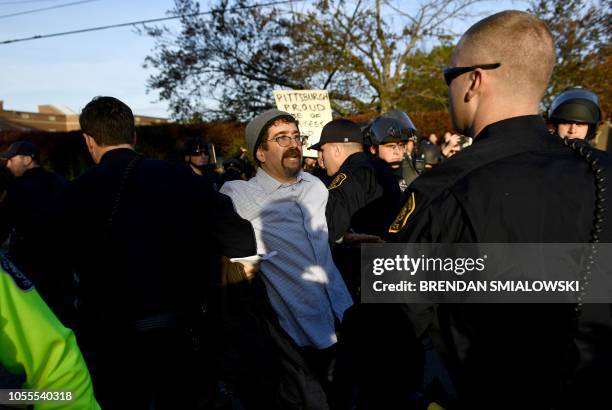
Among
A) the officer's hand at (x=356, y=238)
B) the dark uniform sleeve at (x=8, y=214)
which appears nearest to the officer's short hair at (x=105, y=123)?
the officer's hand at (x=356, y=238)

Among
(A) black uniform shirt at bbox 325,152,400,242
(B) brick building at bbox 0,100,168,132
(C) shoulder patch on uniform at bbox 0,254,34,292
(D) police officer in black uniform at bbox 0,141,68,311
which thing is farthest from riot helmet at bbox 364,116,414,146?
(B) brick building at bbox 0,100,168,132

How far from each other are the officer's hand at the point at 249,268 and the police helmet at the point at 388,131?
224 cm

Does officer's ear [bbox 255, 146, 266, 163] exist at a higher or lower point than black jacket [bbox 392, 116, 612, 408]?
higher

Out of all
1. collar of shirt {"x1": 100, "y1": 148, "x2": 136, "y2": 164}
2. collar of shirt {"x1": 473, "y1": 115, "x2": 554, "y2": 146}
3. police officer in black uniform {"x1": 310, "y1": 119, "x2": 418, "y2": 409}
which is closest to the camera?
collar of shirt {"x1": 473, "y1": 115, "x2": 554, "y2": 146}

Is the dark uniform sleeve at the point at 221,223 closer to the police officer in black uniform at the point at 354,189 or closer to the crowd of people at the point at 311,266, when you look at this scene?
the crowd of people at the point at 311,266

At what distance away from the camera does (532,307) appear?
146cm

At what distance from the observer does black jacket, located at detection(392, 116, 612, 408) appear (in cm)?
143

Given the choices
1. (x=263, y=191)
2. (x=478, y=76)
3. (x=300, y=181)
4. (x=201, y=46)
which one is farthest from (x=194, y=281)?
(x=201, y=46)

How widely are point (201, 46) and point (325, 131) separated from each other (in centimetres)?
1690

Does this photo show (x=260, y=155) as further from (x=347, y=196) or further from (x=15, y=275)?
(x=15, y=275)

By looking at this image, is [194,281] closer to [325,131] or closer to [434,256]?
[434,256]

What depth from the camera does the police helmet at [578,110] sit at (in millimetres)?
4086

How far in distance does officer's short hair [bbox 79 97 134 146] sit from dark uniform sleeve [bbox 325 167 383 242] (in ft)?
4.76

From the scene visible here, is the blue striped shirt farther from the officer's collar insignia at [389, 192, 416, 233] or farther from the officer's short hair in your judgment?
the officer's collar insignia at [389, 192, 416, 233]
